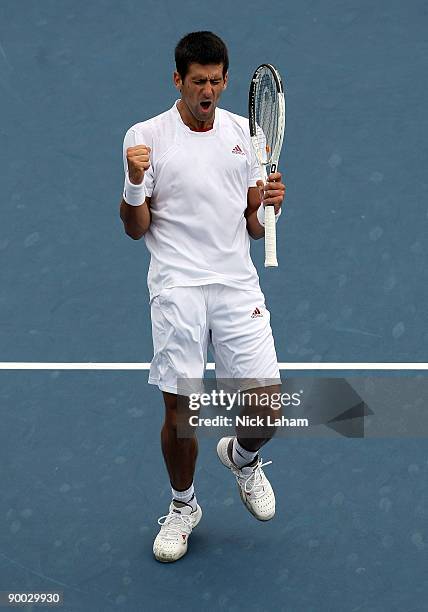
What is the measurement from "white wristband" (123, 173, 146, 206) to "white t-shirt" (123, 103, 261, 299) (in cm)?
16

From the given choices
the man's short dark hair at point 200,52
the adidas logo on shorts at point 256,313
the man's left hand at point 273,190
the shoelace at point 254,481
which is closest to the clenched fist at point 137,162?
the man's short dark hair at point 200,52

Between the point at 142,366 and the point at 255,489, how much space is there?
60.9 inches

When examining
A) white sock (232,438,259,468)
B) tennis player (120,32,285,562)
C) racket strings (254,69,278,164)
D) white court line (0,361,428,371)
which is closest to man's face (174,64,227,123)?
tennis player (120,32,285,562)

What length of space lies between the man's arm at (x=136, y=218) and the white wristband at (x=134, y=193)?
0.11ft

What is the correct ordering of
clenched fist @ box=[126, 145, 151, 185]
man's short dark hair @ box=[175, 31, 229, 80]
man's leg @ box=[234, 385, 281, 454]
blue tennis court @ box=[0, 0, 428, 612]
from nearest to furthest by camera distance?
1. clenched fist @ box=[126, 145, 151, 185]
2. man's short dark hair @ box=[175, 31, 229, 80]
3. man's leg @ box=[234, 385, 281, 454]
4. blue tennis court @ box=[0, 0, 428, 612]

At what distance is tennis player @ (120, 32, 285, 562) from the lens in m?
6.88

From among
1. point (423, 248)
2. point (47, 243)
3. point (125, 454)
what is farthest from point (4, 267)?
point (423, 248)

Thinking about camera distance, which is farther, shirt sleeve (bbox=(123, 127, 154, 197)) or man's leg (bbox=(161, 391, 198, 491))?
man's leg (bbox=(161, 391, 198, 491))

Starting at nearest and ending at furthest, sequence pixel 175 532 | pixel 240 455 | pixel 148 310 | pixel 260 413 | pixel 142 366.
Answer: pixel 260 413 → pixel 175 532 → pixel 240 455 → pixel 142 366 → pixel 148 310

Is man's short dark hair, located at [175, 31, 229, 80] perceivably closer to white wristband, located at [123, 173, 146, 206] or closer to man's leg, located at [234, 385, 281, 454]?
white wristband, located at [123, 173, 146, 206]

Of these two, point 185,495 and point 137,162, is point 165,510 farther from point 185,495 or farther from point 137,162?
point 137,162

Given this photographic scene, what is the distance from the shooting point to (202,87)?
681 cm

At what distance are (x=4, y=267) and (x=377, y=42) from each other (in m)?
3.21

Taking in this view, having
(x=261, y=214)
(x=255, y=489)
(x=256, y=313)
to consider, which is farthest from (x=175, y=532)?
(x=261, y=214)
